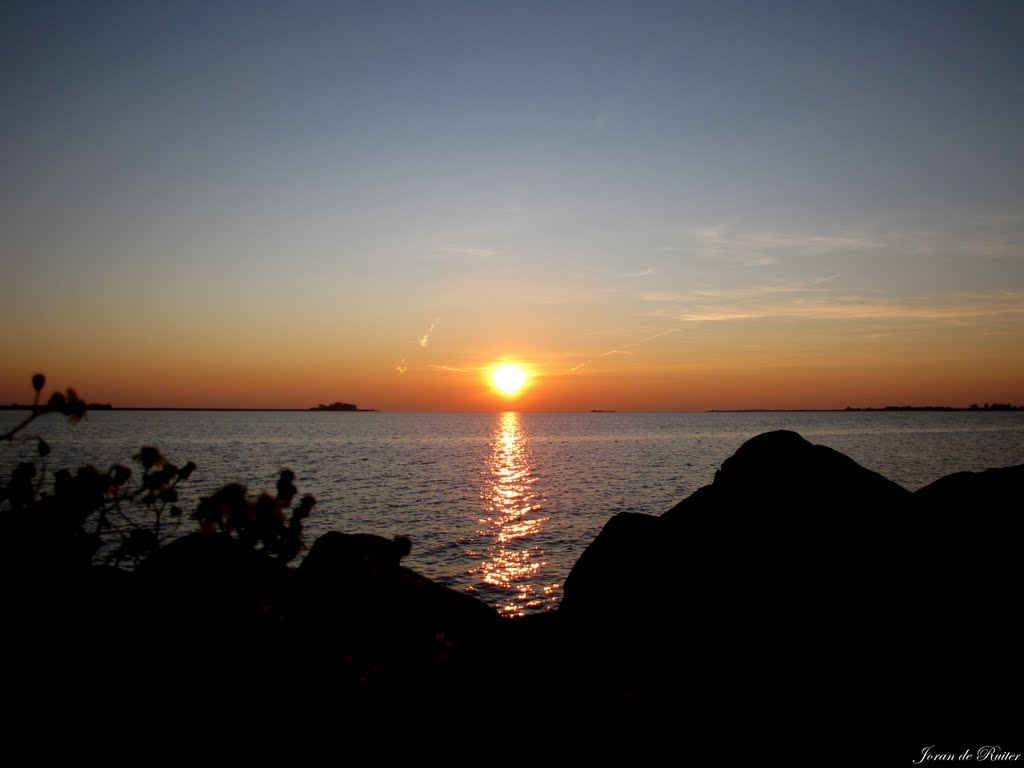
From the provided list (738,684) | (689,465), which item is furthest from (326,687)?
(689,465)

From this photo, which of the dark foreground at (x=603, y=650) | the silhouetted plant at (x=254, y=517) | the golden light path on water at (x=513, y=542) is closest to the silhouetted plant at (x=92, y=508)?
the silhouetted plant at (x=254, y=517)

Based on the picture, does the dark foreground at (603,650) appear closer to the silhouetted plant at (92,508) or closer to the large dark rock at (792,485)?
the large dark rock at (792,485)

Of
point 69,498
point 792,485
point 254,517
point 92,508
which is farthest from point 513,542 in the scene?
point 69,498

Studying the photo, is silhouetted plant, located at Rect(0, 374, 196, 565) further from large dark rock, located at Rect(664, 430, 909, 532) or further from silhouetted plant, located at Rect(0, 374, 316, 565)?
large dark rock, located at Rect(664, 430, 909, 532)

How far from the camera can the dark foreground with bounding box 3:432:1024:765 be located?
27.1 ft

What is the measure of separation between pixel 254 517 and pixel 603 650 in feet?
26.7

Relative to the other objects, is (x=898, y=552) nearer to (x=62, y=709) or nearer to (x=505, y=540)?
(x=62, y=709)

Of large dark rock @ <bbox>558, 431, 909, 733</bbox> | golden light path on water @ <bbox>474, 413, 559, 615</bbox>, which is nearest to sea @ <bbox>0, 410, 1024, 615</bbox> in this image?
golden light path on water @ <bbox>474, 413, 559, 615</bbox>

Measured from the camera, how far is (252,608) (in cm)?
1048

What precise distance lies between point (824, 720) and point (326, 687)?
22.8ft
